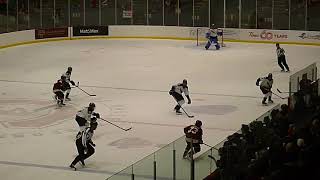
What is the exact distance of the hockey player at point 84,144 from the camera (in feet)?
37.7

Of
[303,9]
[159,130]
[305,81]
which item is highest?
[303,9]

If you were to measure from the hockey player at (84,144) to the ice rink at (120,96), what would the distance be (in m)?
0.21

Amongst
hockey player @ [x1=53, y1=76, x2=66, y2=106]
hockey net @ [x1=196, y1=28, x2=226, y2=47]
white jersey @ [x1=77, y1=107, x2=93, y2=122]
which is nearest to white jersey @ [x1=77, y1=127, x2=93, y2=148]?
white jersey @ [x1=77, y1=107, x2=93, y2=122]

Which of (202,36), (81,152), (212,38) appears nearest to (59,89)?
(81,152)

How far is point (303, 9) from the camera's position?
2864cm

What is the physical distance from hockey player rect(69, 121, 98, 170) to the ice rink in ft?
0.70

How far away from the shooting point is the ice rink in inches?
496

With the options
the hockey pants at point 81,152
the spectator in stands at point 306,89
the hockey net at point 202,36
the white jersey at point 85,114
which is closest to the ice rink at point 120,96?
the hockey pants at point 81,152

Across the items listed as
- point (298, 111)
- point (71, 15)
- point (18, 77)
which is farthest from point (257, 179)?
point (71, 15)

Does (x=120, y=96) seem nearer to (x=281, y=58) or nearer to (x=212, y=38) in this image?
(x=281, y=58)

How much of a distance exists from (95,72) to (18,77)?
2.41 metres

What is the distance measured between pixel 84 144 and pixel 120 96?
6353 mm

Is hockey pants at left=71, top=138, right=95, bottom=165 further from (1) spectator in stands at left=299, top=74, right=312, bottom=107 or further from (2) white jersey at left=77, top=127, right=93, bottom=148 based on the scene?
(1) spectator in stands at left=299, top=74, right=312, bottom=107

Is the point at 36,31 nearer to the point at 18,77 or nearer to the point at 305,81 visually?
the point at 18,77
